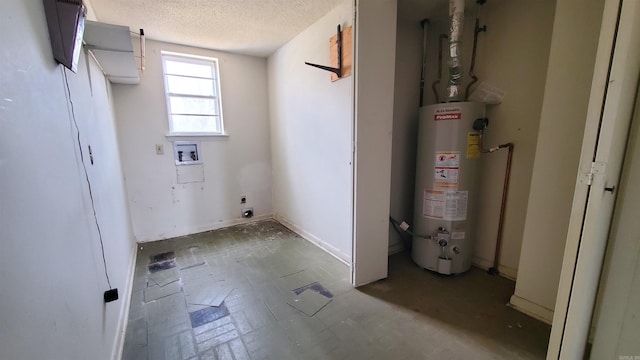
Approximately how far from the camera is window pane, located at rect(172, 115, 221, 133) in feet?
10.5

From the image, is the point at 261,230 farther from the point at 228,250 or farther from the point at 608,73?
Result: the point at 608,73

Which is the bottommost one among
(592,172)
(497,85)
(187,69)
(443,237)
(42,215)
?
(443,237)

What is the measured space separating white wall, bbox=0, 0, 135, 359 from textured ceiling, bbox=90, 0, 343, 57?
133cm

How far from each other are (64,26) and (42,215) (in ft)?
2.70

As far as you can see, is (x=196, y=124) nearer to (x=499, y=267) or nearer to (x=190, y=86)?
(x=190, y=86)

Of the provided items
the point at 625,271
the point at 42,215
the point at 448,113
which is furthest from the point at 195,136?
the point at 625,271

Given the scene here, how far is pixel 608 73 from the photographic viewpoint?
94cm

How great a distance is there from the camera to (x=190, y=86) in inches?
127

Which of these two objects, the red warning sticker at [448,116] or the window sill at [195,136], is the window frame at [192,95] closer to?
the window sill at [195,136]

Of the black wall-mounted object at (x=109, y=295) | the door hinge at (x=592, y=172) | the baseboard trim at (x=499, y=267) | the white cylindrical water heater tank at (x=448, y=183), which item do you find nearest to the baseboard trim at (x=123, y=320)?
the black wall-mounted object at (x=109, y=295)

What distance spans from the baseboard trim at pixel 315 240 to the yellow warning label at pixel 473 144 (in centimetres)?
149

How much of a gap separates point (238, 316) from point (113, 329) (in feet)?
2.35

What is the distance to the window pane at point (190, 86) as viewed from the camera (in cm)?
313

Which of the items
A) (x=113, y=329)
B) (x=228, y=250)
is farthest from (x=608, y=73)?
(x=228, y=250)
